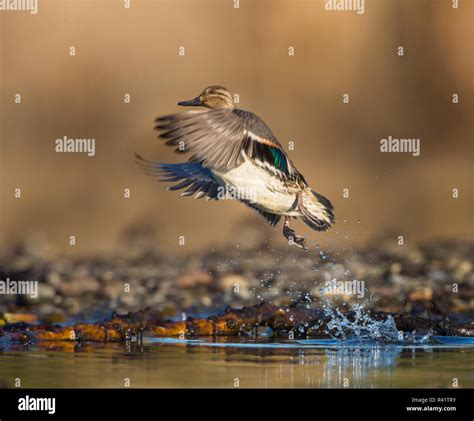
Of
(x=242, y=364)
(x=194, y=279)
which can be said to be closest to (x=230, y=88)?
(x=194, y=279)

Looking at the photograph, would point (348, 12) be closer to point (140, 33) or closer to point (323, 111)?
point (323, 111)

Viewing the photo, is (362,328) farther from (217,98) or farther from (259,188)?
(217,98)

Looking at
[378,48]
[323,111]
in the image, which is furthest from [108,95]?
[378,48]

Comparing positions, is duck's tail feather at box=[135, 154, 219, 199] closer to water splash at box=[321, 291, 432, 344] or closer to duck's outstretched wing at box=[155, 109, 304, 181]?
duck's outstretched wing at box=[155, 109, 304, 181]

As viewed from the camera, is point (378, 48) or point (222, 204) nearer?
point (222, 204)

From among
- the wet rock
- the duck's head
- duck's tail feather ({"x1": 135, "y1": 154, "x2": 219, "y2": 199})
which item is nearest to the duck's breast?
duck's tail feather ({"x1": 135, "y1": 154, "x2": 219, "y2": 199})

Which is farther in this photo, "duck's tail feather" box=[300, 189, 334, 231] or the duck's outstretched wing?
"duck's tail feather" box=[300, 189, 334, 231]

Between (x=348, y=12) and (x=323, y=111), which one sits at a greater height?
(x=348, y=12)

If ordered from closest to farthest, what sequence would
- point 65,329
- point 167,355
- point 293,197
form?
point 167,355 < point 293,197 < point 65,329
